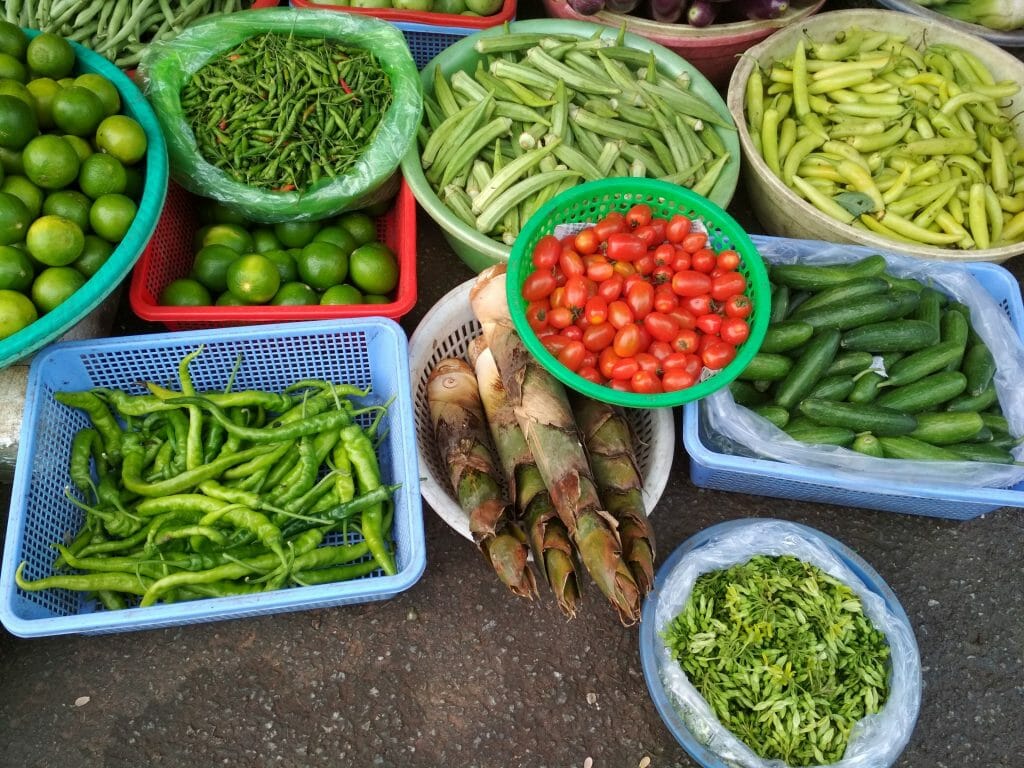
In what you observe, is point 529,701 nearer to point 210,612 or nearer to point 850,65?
point 210,612

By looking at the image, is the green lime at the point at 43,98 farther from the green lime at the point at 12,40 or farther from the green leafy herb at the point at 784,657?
the green leafy herb at the point at 784,657

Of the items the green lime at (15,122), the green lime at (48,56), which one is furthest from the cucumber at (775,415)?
the green lime at (48,56)

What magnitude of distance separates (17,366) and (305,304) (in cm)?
102

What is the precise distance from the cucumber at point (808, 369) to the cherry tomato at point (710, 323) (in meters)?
0.34

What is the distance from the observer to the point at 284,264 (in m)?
2.69

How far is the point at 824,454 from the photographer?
7.36 feet

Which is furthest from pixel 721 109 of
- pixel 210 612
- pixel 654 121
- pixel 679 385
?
pixel 210 612

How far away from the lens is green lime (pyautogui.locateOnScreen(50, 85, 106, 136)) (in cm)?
231

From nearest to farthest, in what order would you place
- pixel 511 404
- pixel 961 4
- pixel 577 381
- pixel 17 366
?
pixel 577 381
pixel 511 404
pixel 17 366
pixel 961 4

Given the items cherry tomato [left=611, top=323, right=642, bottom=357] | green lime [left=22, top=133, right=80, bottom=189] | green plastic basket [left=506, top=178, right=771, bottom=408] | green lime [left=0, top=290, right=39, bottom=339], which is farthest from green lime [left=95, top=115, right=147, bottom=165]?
cherry tomato [left=611, top=323, right=642, bottom=357]

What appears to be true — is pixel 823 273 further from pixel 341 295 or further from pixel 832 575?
pixel 341 295

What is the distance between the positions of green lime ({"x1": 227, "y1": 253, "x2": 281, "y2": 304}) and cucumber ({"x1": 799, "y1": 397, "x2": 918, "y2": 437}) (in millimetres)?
1828

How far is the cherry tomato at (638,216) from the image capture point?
7.88 feet

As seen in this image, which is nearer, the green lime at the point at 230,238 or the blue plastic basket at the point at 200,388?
the blue plastic basket at the point at 200,388
